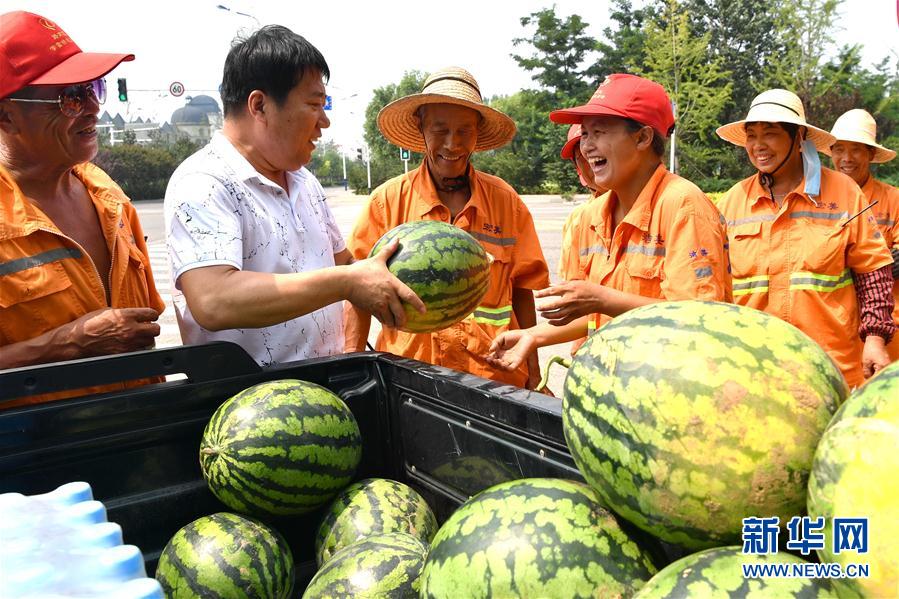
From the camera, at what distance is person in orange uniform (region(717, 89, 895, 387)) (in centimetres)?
362

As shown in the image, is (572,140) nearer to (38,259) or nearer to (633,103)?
(633,103)

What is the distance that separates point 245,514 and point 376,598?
0.64 meters

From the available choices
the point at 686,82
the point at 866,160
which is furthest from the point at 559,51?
the point at 866,160

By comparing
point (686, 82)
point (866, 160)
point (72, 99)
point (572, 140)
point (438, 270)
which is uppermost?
point (686, 82)

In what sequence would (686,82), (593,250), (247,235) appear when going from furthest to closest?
(686,82), (593,250), (247,235)

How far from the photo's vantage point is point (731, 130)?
15.6 feet

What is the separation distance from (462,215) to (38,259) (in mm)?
1847

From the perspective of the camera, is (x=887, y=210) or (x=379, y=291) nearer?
(x=379, y=291)

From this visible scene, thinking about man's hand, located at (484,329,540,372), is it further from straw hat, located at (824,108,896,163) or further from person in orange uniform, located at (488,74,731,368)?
straw hat, located at (824,108,896,163)

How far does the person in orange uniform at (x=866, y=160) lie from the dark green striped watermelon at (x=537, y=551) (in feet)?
15.5

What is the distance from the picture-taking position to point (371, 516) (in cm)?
201

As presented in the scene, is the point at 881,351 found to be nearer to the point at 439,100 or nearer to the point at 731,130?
the point at 731,130

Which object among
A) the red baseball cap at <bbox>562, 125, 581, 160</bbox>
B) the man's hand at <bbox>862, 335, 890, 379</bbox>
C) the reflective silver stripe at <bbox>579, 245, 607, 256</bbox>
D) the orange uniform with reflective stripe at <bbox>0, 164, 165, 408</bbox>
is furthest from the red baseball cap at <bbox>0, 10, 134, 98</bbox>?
the man's hand at <bbox>862, 335, 890, 379</bbox>

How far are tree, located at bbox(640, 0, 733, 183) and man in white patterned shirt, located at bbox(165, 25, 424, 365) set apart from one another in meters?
Result: 27.8
